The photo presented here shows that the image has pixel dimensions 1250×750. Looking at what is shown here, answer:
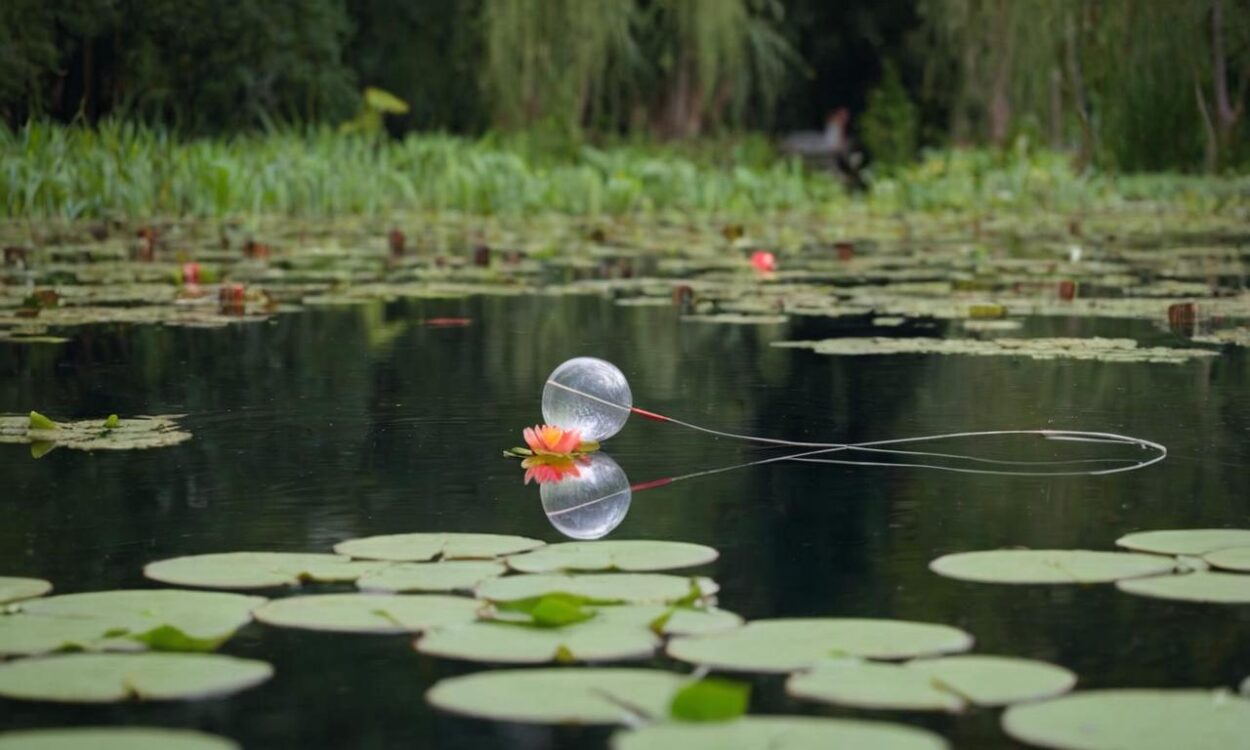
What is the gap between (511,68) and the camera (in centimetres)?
1664

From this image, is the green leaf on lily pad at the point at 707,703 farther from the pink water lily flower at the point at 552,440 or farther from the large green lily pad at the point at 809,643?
the pink water lily flower at the point at 552,440

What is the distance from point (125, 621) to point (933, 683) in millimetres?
933

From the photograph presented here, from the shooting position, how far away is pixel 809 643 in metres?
2.29

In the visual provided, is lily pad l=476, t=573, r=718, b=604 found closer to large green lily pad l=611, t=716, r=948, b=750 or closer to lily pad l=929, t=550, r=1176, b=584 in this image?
lily pad l=929, t=550, r=1176, b=584

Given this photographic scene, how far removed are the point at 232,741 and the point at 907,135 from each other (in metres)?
20.8

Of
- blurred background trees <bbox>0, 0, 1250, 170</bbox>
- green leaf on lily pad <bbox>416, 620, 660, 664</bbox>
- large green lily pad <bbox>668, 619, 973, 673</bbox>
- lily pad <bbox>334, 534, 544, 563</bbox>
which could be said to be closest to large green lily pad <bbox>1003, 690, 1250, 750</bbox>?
large green lily pad <bbox>668, 619, 973, 673</bbox>

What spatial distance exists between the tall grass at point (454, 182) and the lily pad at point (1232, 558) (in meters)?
9.38

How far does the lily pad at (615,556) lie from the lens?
Result: 9.07 feet

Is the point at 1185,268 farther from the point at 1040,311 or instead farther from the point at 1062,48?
the point at 1062,48

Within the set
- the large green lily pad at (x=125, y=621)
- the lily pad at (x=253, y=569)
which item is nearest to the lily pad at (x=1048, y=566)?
the lily pad at (x=253, y=569)

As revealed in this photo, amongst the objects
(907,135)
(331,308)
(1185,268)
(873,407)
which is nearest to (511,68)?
(907,135)

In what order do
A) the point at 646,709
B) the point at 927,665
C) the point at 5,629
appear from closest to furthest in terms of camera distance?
1. the point at 646,709
2. the point at 927,665
3. the point at 5,629

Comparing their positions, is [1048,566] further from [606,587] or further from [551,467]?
[551,467]

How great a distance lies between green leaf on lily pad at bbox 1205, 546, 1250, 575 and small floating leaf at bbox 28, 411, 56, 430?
234cm
